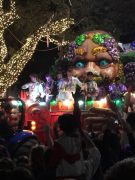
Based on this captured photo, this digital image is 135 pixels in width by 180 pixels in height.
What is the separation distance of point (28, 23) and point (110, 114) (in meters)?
16.1

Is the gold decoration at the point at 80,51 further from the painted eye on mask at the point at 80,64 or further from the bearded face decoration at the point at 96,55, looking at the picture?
the painted eye on mask at the point at 80,64

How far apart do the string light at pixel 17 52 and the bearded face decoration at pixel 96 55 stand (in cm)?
133

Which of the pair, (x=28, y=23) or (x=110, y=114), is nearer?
(x=110, y=114)

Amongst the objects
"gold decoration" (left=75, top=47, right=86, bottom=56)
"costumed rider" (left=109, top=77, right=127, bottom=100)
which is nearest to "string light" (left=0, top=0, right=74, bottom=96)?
"gold decoration" (left=75, top=47, right=86, bottom=56)

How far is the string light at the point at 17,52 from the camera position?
731 inches

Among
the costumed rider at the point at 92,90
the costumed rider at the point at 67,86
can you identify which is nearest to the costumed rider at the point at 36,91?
the costumed rider at the point at 67,86

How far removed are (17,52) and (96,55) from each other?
3151mm

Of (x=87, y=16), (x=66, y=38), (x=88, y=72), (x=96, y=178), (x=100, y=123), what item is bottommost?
(x=96, y=178)

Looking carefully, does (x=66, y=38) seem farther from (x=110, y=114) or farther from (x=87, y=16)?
(x=110, y=114)

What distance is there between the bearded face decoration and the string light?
4.35 ft

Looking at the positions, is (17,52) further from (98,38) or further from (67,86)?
(98,38)

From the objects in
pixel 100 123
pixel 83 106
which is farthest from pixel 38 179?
pixel 83 106

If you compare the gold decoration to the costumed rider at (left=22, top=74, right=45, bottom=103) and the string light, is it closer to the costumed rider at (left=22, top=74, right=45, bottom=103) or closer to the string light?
the string light

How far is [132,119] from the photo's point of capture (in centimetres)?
559
